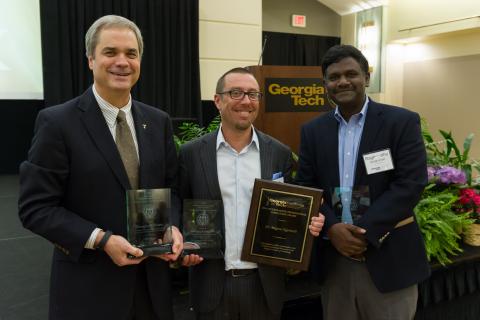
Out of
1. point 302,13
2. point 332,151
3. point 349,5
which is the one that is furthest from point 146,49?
point 332,151

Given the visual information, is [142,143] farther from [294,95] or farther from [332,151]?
[294,95]

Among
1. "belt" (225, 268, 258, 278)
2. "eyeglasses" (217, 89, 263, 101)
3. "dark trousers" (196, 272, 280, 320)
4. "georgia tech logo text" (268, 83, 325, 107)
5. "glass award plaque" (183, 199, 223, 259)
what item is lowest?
"dark trousers" (196, 272, 280, 320)

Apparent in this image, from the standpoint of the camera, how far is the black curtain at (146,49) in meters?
5.29

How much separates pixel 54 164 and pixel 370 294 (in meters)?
1.24

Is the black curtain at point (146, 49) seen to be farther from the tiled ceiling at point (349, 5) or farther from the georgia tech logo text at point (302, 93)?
the georgia tech logo text at point (302, 93)

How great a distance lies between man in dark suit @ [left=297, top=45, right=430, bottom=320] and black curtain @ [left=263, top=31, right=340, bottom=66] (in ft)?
20.9

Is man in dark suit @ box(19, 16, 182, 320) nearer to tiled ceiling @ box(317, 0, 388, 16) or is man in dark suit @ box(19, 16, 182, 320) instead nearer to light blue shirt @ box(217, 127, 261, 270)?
light blue shirt @ box(217, 127, 261, 270)

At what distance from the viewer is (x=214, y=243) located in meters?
1.55

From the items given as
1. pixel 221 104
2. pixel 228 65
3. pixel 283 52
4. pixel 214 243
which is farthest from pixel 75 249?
pixel 283 52

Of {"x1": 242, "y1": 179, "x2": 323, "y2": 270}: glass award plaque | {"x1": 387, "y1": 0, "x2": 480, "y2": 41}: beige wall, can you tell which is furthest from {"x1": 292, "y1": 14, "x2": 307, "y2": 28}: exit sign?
{"x1": 242, "y1": 179, "x2": 323, "y2": 270}: glass award plaque

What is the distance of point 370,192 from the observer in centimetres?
155

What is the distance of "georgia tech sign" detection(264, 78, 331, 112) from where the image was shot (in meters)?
2.81

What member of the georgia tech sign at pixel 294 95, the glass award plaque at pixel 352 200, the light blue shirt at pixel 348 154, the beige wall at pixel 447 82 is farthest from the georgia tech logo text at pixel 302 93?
the beige wall at pixel 447 82

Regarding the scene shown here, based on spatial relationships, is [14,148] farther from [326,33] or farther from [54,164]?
[326,33]
